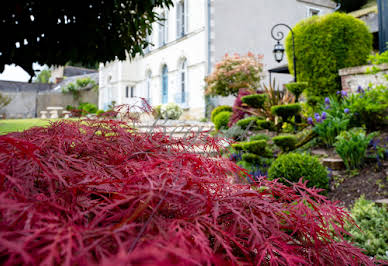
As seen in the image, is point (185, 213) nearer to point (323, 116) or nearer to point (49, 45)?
point (49, 45)

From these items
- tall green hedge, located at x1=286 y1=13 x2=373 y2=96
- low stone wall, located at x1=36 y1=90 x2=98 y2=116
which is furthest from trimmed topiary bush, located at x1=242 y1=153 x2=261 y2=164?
low stone wall, located at x1=36 y1=90 x2=98 y2=116

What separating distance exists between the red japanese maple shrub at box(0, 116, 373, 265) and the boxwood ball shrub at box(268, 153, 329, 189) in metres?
2.95

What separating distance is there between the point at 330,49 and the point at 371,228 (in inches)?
232

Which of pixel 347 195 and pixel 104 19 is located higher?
pixel 104 19

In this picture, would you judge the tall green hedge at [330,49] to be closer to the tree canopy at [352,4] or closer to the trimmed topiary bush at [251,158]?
the trimmed topiary bush at [251,158]

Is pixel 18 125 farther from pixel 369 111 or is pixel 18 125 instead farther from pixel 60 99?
pixel 60 99

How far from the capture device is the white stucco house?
1259 centimetres

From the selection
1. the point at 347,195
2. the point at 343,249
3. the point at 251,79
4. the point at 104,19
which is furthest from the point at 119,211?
the point at 251,79

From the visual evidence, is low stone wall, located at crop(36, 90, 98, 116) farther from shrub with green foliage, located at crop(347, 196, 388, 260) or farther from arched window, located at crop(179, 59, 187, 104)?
shrub with green foliage, located at crop(347, 196, 388, 260)

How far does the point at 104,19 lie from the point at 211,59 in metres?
10.3

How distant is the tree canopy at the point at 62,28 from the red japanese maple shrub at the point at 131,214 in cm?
179

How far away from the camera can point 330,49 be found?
7301mm

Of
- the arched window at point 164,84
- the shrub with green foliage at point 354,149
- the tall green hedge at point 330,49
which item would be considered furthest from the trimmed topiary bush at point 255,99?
the arched window at point 164,84

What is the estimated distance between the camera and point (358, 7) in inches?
796
